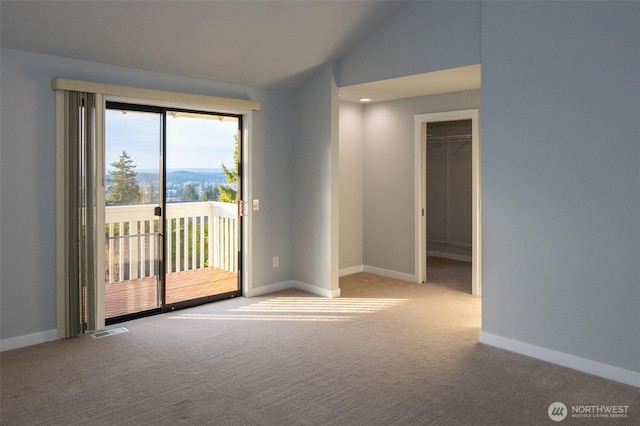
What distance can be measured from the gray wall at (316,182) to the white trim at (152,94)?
623 millimetres

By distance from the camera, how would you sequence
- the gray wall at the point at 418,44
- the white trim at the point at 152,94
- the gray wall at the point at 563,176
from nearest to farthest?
the gray wall at the point at 563,176
the white trim at the point at 152,94
the gray wall at the point at 418,44

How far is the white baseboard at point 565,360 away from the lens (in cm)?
323

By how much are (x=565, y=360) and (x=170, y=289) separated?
12.4 feet

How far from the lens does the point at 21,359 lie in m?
3.60

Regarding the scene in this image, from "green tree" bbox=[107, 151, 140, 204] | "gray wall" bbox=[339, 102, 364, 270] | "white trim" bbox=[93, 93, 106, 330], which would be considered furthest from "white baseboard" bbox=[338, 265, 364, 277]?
"white trim" bbox=[93, 93, 106, 330]

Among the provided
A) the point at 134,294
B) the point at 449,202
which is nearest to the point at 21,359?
the point at 134,294

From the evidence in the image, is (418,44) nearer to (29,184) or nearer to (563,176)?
(563,176)

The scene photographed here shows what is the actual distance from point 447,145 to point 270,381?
19.5 feet

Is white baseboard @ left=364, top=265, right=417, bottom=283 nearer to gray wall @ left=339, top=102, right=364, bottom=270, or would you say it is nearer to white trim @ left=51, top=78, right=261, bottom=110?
gray wall @ left=339, top=102, right=364, bottom=270

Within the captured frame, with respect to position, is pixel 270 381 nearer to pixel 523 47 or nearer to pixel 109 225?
pixel 109 225
